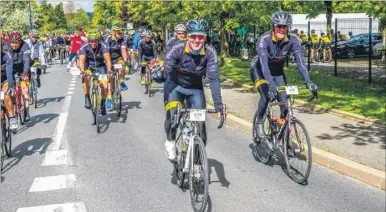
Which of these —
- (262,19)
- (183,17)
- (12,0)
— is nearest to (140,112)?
(262,19)

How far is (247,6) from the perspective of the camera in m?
23.5

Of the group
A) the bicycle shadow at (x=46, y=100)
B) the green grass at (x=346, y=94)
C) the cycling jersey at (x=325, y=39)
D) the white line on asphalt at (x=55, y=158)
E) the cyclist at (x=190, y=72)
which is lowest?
the white line on asphalt at (x=55, y=158)

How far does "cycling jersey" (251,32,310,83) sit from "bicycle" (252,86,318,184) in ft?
1.36

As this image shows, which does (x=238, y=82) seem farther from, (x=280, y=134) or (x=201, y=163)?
(x=201, y=163)

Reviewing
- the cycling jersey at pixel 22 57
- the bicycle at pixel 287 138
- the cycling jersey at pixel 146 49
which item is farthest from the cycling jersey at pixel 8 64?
the cycling jersey at pixel 146 49

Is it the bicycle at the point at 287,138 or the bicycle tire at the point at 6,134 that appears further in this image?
the bicycle tire at the point at 6,134

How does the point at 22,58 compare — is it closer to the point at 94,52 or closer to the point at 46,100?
the point at 94,52

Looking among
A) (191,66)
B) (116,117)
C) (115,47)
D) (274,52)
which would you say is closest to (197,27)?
(191,66)

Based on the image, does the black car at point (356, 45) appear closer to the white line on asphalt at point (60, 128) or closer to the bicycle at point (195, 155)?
the white line on asphalt at point (60, 128)

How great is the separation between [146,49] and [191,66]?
10.8 metres

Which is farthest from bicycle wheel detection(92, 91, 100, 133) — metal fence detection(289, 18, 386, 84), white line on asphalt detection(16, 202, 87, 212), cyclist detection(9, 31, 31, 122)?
metal fence detection(289, 18, 386, 84)

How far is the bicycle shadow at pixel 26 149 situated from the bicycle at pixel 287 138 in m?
3.78

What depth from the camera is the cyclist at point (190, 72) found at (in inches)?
249

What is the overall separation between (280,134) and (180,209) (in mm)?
1916
